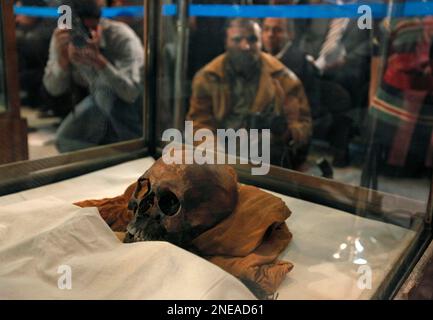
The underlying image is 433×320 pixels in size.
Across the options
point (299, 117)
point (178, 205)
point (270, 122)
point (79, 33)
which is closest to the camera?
point (178, 205)

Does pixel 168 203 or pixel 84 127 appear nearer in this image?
pixel 168 203

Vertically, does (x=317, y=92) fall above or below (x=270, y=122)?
above

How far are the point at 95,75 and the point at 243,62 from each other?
2.11ft

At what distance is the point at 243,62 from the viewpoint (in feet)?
6.26

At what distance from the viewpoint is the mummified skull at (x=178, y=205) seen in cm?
99

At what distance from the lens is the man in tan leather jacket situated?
6.18 feet

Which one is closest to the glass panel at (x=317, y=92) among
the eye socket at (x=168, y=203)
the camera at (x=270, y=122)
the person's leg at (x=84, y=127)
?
the camera at (x=270, y=122)

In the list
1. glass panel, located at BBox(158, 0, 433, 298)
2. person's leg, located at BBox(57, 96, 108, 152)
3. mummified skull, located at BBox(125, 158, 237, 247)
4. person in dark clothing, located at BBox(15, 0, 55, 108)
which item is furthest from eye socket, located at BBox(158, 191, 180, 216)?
person in dark clothing, located at BBox(15, 0, 55, 108)

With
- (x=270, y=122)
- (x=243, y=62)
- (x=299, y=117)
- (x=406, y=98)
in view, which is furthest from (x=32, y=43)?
(x=406, y=98)

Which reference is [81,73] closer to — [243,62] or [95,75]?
[95,75]

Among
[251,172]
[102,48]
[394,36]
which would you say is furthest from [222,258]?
[394,36]

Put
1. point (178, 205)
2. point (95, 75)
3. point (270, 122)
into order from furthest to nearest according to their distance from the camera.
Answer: point (270, 122), point (95, 75), point (178, 205)

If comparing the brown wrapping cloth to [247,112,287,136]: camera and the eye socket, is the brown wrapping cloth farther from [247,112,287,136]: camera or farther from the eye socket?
[247,112,287,136]: camera
